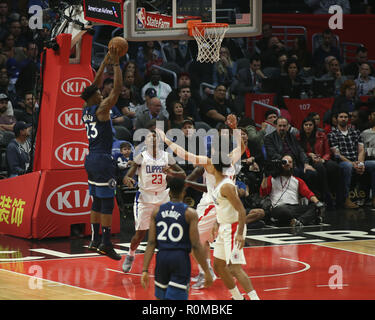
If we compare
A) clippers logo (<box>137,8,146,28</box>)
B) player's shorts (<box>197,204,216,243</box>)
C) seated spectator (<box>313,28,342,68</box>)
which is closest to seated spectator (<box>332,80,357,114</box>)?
seated spectator (<box>313,28,342,68</box>)

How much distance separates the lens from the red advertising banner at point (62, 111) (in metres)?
12.4

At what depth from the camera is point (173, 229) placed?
657 cm

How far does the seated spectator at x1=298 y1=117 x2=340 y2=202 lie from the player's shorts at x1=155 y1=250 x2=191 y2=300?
9557 mm

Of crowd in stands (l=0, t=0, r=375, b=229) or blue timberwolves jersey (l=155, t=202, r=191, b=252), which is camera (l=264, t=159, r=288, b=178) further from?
blue timberwolves jersey (l=155, t=202, r=191, b=252)

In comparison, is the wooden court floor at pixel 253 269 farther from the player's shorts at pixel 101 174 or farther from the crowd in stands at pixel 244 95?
the crowd in stands at pixel 244 95

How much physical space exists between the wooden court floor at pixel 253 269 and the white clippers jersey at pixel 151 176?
1.04 metres

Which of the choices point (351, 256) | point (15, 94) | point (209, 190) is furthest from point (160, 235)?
point (15, 94)

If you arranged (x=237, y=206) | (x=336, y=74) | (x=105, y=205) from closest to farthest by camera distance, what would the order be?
(x=237, y=206) → (x=105, y=205) → (x=336, y=74)

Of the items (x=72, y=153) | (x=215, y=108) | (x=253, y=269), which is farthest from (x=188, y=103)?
(x=253, y=269)

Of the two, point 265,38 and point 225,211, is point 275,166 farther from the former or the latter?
point 265,38

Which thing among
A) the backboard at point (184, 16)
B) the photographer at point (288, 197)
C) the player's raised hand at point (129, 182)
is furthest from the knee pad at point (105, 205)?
the photographer at point (288, 197)

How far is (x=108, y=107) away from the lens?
9406 mm

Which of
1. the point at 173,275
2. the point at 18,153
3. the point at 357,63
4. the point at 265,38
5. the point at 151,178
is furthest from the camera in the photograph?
the point at 357,63

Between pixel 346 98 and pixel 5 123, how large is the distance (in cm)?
767
